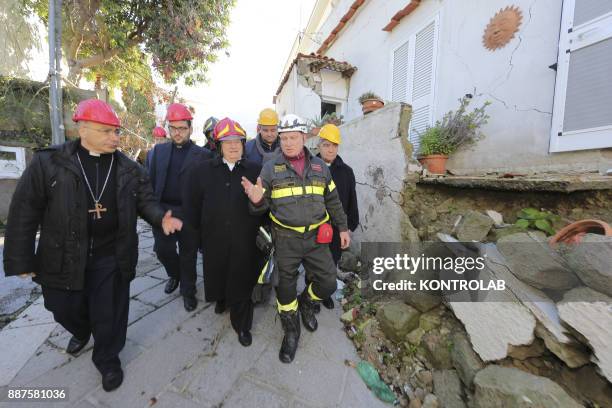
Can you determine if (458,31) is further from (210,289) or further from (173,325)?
(173,325)

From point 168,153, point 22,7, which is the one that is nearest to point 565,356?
point 168,153

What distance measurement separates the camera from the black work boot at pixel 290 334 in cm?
231

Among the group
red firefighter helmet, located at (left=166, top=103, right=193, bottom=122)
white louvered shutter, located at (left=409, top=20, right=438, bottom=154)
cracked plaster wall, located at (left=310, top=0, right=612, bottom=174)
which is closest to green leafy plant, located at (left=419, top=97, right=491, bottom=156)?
cracked plaster wall, located at (left=310, top=0, right=612, bottom=174)

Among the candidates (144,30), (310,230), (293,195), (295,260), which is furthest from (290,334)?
(144,30)

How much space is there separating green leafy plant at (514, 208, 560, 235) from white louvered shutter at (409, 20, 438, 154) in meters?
2.39

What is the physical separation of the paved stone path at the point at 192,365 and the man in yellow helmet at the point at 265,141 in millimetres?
1908

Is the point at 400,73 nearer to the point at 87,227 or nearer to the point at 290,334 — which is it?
the point at 290,334

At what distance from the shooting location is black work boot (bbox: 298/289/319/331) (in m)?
2.68

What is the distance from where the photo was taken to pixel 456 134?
3717 mm

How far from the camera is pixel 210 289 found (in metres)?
2.51

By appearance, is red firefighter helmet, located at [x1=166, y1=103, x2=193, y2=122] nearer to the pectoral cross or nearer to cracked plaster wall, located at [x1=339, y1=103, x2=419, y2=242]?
the pectoral cross

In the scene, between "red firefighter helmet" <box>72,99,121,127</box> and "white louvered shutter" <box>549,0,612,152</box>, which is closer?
"red firefighter helmet" <box>72,99,121,127</box>

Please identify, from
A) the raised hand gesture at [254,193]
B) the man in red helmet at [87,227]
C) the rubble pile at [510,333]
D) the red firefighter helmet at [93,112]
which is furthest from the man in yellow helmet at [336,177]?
the red firefighter helmet at [93,112]

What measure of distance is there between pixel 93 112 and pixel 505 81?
4579 millimetres
